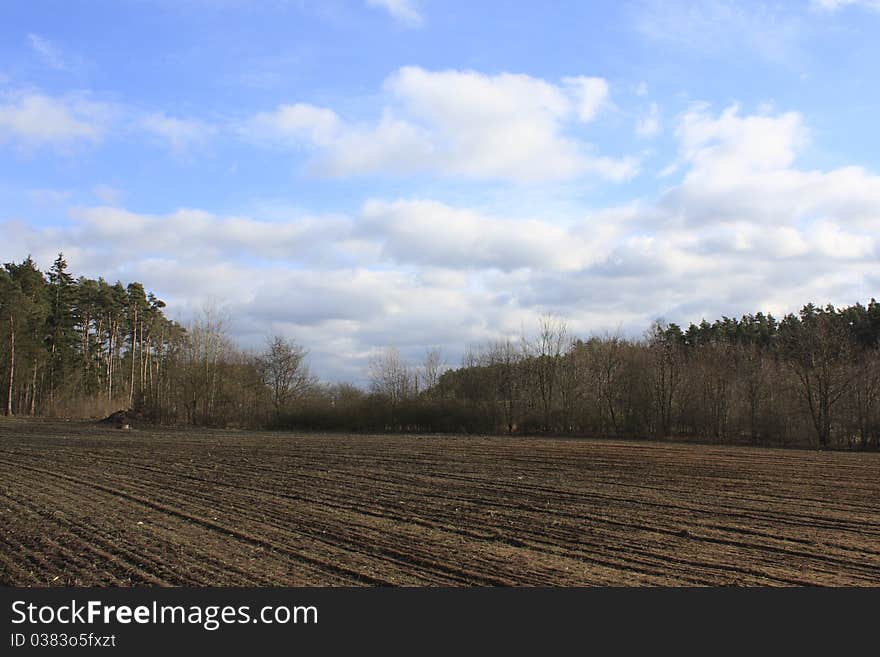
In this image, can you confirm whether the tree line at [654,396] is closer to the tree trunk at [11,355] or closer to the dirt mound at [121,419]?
the dirt mound at [121,419]

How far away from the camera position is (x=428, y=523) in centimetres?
1093

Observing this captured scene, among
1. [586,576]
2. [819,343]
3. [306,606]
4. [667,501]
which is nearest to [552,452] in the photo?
[667,501]

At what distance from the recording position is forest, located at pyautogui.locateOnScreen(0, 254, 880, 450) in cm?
3919

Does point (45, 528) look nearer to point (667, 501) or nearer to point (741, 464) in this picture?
point (667, 501)

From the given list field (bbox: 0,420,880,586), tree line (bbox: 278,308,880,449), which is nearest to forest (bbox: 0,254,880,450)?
tree line (bbox: 278,308,880,449)

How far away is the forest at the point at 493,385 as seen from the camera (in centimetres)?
3919

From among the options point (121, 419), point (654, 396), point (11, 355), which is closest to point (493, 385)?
point (654, 396)

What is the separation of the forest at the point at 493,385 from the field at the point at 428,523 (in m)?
19.9

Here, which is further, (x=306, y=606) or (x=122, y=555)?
(x=122, y=555)

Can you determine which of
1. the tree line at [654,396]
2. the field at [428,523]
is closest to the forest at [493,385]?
the tree line at [654,396]

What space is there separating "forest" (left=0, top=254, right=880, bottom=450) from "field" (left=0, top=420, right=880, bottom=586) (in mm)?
19917

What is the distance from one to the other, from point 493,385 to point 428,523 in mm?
39127

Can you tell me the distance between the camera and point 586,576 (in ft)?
25.5

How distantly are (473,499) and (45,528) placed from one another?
7619 millimetres
